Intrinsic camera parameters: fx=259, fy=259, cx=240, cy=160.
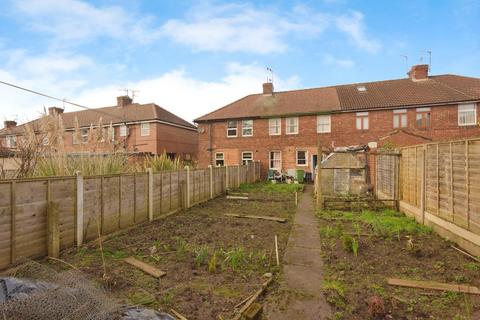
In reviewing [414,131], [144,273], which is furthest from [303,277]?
[414,131]

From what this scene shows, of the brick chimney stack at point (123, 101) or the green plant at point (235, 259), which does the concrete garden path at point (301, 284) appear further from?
the brick chimney stack at point (123, 101)

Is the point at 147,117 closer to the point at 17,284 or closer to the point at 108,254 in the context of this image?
the point at 108,254

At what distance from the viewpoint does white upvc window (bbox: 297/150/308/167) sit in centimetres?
2111

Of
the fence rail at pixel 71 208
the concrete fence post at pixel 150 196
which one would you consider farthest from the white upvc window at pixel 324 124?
the concrete fence post at pixel 150 196

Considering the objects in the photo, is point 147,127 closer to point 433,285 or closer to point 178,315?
point 178,315

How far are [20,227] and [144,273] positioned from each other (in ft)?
7.27

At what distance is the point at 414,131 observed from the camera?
18875mm

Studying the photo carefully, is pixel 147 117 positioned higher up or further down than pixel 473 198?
higher up

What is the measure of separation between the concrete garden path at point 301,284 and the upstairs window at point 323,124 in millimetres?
15224

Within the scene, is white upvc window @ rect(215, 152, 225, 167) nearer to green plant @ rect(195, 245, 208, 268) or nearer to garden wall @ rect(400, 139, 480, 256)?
garden wall @ rect(400, 139, 480, 256)

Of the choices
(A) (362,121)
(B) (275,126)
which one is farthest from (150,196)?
(A) (362,121)

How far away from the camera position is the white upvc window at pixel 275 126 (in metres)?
22.1

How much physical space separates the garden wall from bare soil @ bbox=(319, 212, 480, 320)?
0.46 meters

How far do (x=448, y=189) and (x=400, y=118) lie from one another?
596 inches
